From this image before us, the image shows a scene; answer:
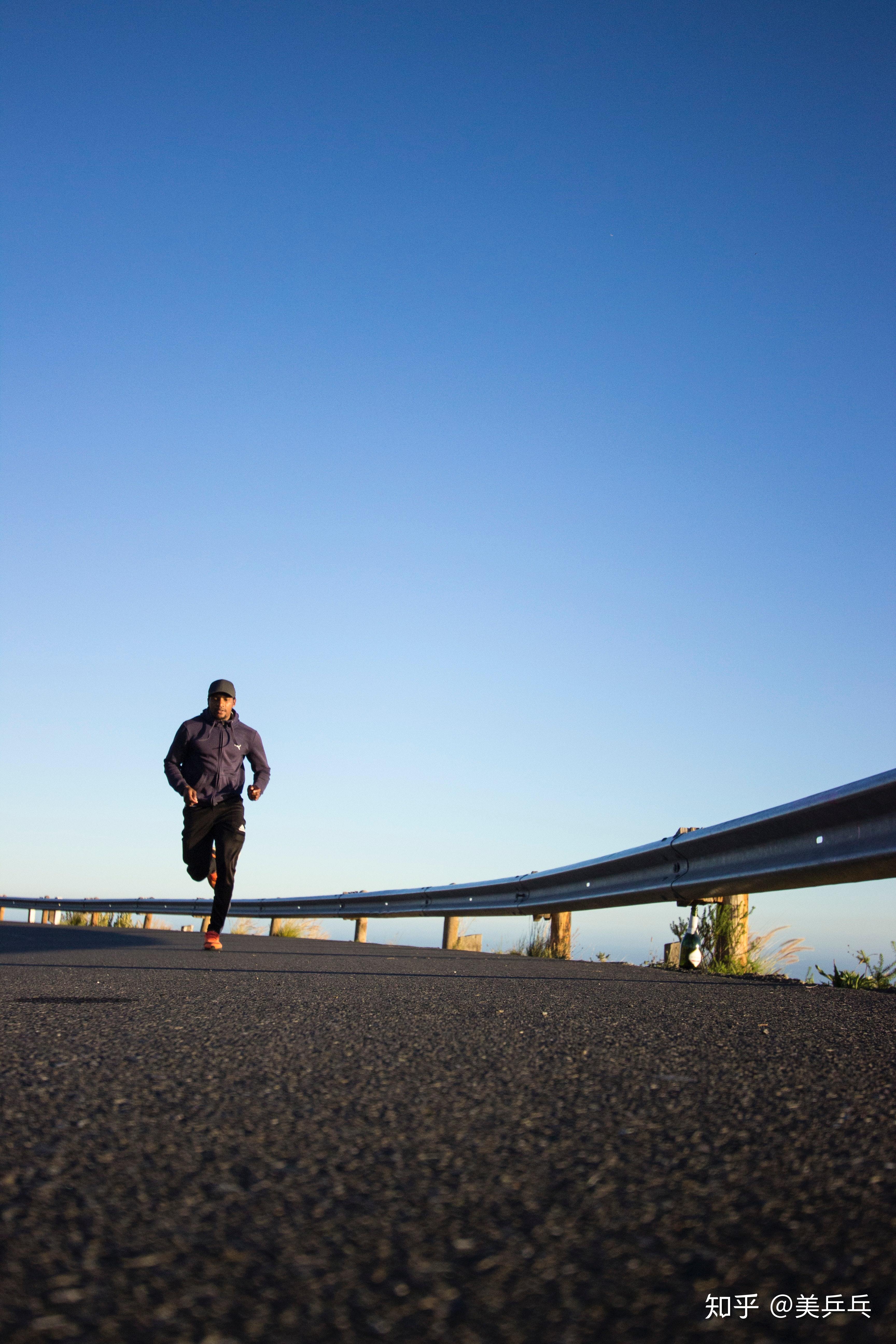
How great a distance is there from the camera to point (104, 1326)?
3.24 ft

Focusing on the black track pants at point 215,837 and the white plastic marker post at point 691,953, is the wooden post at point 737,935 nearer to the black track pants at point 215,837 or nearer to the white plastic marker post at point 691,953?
the white plastic marker post at point 691,953

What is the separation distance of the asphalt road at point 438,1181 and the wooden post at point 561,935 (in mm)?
6134

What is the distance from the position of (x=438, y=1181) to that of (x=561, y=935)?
26.3 feet

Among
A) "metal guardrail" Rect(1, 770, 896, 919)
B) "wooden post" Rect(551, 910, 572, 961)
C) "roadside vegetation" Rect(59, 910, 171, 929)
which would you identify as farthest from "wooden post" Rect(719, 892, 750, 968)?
"roadside vegetation" Rect(59, 910, 171, 929)

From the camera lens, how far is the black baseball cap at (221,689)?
28.7 feet

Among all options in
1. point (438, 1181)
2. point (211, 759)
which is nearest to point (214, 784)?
point (211, 759)

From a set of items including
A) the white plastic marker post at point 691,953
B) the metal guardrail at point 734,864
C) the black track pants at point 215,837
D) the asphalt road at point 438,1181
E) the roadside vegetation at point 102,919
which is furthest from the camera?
the roadside vegetation at point 102,919

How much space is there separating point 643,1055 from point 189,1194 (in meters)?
1.47

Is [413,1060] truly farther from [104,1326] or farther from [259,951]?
[259,951]

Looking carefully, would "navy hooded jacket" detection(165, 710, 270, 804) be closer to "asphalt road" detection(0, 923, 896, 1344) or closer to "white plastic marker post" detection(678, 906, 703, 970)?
"white plastic marker post" detection(678, 906, 703, 970)

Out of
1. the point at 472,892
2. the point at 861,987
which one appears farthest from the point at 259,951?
the point at 861,987

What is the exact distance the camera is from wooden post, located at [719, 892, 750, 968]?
6996 millimetres

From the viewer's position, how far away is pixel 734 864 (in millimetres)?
5738

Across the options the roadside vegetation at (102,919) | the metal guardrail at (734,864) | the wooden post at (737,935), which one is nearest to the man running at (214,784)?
the metal guardrail at (734,864)
